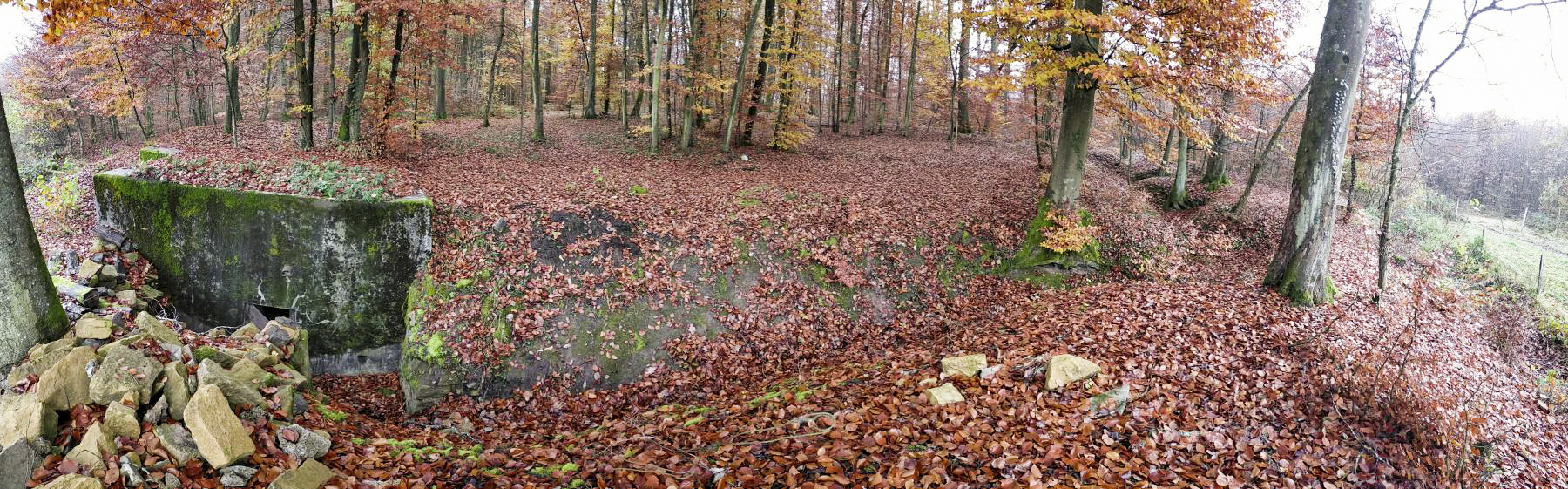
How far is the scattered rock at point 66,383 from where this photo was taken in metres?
4.15

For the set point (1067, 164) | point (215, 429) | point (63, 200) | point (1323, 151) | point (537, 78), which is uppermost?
point (537, 78)

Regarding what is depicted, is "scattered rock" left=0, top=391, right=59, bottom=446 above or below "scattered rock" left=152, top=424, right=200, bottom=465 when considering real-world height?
above

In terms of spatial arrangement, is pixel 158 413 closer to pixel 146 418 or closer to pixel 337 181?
pixel 146 418

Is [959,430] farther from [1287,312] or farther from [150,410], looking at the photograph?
[150,410]

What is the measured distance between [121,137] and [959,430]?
36.1 meters

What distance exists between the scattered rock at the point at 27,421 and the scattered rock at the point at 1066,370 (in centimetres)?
769

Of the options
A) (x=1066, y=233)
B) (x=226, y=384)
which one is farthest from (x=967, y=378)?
(x=226, y=384)

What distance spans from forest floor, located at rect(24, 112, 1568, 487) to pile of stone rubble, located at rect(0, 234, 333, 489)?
1.91 ft

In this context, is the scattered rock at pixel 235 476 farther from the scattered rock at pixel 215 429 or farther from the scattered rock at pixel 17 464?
the scattered rock at pixel 17 464

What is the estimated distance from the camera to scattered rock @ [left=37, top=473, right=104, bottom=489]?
142 inches

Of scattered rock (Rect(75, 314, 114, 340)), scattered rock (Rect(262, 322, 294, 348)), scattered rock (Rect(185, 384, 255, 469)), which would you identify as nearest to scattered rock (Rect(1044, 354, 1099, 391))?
scattered rock (Rect(185, 384, 255, 469))

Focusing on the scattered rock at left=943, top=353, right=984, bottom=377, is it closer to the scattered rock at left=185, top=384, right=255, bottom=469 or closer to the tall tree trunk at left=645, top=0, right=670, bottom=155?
the scattered rock at left=185, top=384, right=255, bottom=469

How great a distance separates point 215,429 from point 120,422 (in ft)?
1.77

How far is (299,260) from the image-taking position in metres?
9.15
